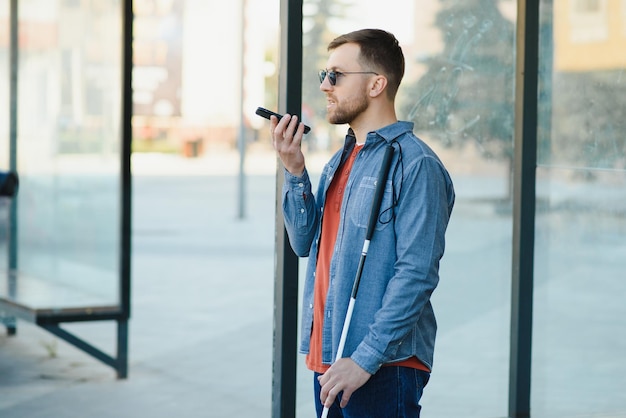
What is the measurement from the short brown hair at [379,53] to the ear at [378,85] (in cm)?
2

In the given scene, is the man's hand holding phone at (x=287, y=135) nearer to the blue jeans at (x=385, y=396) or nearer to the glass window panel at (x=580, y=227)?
the blue jeans at (x=385, y=396)

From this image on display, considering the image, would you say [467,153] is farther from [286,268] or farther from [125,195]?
[125,195]

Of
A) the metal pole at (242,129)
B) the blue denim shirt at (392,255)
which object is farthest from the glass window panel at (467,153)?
the metal pole at (242,129)

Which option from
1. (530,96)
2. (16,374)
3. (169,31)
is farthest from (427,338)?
(169,31)

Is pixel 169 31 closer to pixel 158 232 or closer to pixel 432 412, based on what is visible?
pixel 158 232

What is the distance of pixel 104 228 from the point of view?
6.81m

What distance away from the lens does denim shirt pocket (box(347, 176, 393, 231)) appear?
9.21 ft

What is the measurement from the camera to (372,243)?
2816mm

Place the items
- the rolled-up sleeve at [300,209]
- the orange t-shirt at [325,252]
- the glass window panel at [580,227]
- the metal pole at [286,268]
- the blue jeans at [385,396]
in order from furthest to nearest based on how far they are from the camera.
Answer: the glass window panel at [580,227], the metal pole at [286,268], the rolled-up sleeve at [300,209], the orange t-shirt at [325,252], the blue jeans at [385,396]

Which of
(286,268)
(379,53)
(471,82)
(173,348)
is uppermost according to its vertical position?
(471,82)

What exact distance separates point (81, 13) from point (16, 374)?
2421mm

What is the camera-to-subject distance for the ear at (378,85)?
2918 millimetres

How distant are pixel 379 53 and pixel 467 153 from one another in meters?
2.36

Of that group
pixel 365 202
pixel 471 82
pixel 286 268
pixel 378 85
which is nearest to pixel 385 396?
pixel 365 202
